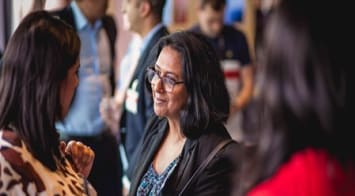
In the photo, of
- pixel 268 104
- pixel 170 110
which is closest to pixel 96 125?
pixel 170 110

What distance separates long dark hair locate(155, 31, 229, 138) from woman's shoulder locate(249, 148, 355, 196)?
932 millimetres

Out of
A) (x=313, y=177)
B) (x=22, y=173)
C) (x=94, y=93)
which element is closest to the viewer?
(x=313, y=177)

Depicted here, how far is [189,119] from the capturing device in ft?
6.73

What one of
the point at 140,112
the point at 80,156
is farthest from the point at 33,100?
the point at 140,112

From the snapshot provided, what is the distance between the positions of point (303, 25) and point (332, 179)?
248 millimetres

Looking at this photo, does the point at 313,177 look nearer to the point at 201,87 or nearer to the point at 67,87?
the point at 67,87

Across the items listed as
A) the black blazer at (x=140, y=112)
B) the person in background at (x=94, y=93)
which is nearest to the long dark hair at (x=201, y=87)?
the black blazer at (x=140, y=112)

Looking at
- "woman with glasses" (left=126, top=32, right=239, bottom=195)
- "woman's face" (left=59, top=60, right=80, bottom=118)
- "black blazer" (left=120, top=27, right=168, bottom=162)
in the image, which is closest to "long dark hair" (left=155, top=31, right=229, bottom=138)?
"woman with glasses" (left=126, top=32, right=239, bottom=195)

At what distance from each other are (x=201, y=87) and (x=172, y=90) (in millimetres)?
107

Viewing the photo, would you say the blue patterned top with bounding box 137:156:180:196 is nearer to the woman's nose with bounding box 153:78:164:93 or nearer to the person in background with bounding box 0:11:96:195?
the woman's nose with bounding box 153:78:164:93

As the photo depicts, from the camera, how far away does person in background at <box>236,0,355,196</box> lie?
106cm

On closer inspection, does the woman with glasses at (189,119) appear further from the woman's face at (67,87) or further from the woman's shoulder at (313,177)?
the woman's shoulder at (313,177)

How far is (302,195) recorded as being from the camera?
107cm

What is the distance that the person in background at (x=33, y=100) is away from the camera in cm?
158
